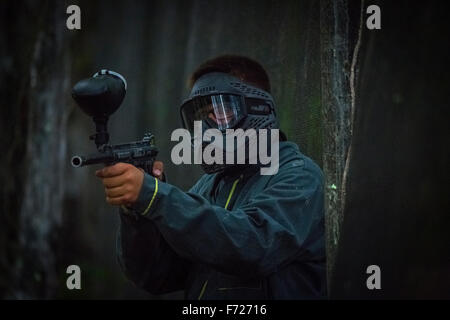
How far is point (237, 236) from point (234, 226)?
0.03 metres

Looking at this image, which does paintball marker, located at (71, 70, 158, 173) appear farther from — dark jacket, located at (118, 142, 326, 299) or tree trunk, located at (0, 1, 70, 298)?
tree trunk, located at (0, 1, 70, 298)

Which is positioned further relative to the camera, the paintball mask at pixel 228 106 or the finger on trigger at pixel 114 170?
the paintball mask at pixel 228 106

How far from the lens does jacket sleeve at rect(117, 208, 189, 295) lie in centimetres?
203

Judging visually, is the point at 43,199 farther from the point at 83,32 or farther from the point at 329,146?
the point at 329,146

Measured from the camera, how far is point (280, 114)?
2611 mm

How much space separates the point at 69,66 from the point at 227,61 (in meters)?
3.02

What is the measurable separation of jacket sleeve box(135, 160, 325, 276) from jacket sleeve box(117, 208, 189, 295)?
0.27m

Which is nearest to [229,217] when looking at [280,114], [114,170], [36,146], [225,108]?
[114,170]

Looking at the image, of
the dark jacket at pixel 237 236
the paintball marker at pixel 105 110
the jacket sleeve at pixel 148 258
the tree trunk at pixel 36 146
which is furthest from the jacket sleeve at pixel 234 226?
the tree trunk at pixel 36 146

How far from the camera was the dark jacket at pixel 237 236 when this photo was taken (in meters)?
1.74

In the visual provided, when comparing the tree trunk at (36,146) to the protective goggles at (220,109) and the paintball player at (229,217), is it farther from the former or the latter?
the protective goggles at (220,109)
